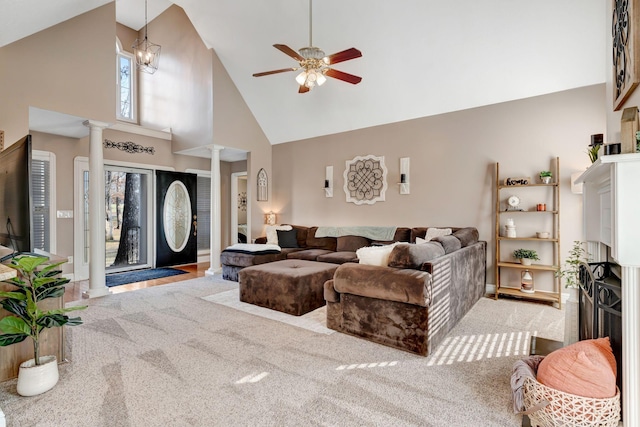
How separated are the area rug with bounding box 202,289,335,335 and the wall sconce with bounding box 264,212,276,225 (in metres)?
2.76

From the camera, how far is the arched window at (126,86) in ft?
21.9

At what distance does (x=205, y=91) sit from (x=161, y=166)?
1.86m

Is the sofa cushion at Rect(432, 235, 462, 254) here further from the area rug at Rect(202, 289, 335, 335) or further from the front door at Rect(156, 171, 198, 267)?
the front door at Rect(156, 171, 198, 267)

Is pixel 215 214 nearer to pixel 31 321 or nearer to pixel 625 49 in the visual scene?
pixel 31 321

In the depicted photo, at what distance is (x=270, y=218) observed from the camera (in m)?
6.90

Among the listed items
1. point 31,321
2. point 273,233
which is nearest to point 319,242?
point 273,233

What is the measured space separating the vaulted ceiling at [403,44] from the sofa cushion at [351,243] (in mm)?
2071

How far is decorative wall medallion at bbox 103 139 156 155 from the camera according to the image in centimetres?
570

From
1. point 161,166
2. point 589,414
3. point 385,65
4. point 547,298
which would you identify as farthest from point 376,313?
point 161,166

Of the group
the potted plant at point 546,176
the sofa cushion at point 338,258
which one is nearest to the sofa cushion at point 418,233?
the sofa cushion at point 338,258

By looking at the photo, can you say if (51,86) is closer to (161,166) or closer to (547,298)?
(161,166)

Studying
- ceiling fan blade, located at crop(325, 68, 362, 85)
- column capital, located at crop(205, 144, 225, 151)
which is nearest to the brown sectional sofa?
ceiling fan blade, located at crop(325, 68, 362, 85)

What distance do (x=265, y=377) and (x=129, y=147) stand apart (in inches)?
217

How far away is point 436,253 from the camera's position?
2.88 metres
